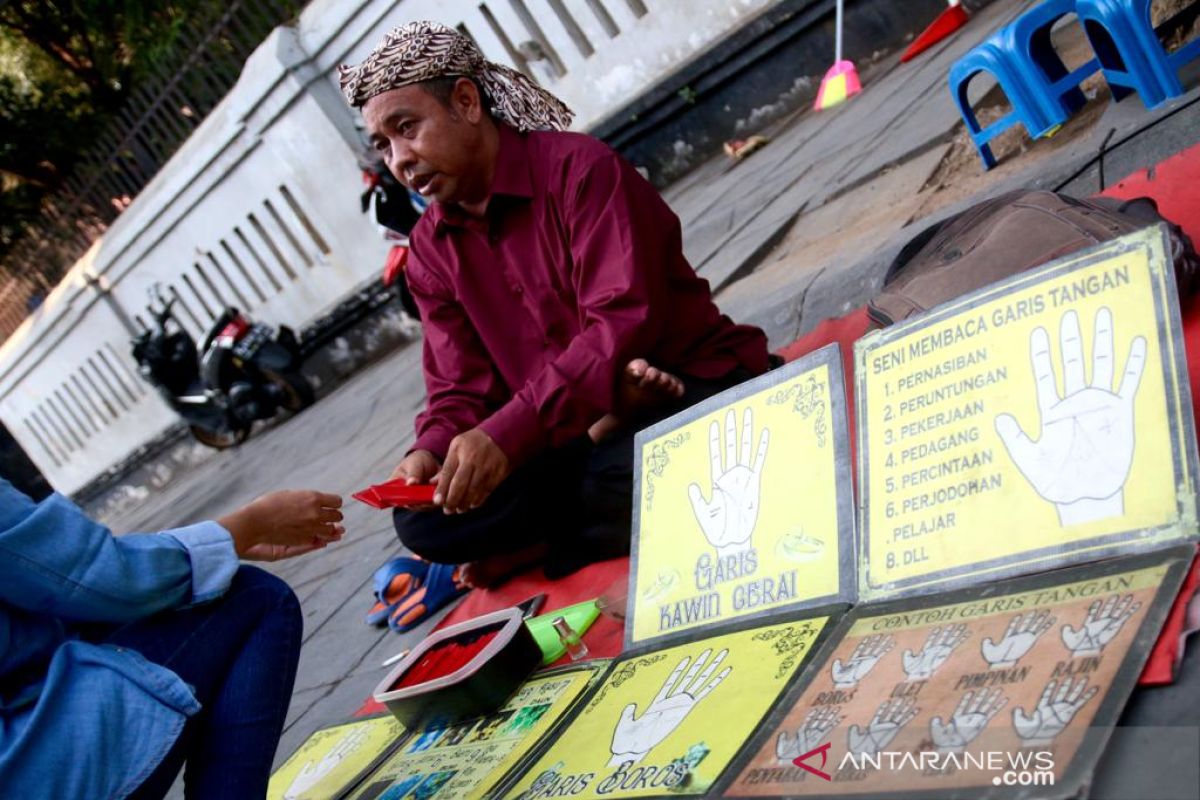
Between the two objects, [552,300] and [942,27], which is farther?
[942,27]

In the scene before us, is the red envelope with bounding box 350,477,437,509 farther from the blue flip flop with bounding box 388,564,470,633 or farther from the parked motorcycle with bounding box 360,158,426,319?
the parked motorcycle with bounding box 360,158,426,319

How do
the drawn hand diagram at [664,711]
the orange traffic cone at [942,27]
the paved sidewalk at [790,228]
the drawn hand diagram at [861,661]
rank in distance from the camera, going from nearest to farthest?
1. the drawn hand diagram at [861,661]
2. the drawn hand diagram at [664,711]
3. the paved sidewalk at [790,228]
4. the orange traffic cone at [942,27]

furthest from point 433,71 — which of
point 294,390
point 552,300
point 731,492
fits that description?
point 294,390

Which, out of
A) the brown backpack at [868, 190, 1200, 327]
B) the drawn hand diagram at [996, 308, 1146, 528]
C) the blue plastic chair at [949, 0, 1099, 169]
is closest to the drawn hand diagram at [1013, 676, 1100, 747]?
the drawn hand diagram at [996, 308, 1146, 528]

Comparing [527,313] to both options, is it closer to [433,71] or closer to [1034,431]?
[433,71]

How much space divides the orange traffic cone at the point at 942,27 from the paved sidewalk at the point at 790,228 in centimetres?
10

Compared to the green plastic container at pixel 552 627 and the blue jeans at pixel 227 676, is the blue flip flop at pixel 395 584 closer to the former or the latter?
the green plastic container at pixel 552 627

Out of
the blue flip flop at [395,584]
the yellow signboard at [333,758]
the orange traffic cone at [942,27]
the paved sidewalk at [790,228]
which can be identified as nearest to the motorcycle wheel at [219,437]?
the paved sidewalk at [790,228]

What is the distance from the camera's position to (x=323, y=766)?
203cm

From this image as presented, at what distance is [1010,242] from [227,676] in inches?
58.3

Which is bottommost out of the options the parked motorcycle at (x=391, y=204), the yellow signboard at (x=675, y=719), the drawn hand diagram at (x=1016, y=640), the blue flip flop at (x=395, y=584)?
the drawn hand diagram at (x=1016, y=640)

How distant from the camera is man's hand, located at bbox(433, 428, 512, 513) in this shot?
1.94 m

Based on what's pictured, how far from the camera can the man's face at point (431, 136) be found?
2.04 m

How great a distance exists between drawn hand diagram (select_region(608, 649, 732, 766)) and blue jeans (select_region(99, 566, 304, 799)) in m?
0.55
